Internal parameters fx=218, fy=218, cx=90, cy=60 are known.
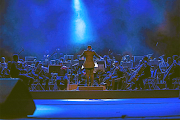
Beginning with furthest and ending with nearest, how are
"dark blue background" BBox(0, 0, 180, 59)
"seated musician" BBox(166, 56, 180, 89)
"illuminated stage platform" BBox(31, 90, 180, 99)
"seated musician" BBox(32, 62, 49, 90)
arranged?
"dark blue background" BBox(0, 0, 180, 59) < "seated musician" BBox(32, 62, 49, 90) < "seated musician" BBox(166, 56, 180, 89) < "illuminated stage platform" BBox(31, 90, 180, 99)

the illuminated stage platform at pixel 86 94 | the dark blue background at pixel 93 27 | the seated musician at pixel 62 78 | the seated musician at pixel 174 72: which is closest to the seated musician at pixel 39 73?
the seated musician at pixel 62 78

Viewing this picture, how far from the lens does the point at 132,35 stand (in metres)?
12.5

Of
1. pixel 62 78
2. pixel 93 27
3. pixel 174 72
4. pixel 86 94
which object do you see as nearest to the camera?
pixel 86 94

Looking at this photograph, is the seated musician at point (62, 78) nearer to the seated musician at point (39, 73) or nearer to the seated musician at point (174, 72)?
the seated musician at point (39, 73)

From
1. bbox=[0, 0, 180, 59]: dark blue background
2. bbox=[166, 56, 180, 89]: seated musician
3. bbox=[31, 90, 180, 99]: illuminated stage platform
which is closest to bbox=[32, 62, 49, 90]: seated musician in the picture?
bbox=[31, 90, 180, 99]: illuminated stage platform

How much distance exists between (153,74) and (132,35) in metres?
4.58

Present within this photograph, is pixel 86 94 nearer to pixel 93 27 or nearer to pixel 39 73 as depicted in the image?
pixel 39 73

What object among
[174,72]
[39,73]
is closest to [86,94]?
[39,73]

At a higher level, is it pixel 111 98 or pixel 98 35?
pixel 98 35

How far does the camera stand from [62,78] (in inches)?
320

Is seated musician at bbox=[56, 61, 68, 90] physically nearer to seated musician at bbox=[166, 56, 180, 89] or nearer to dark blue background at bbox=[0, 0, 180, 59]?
seated musician at bbox=[166, 56, 180, 89]

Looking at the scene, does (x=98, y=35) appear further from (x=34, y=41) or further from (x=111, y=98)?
(x=111, y=98)

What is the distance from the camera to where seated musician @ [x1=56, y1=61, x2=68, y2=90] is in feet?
24.7

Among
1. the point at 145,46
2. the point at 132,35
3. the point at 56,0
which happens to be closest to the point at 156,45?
the point at 145,46
